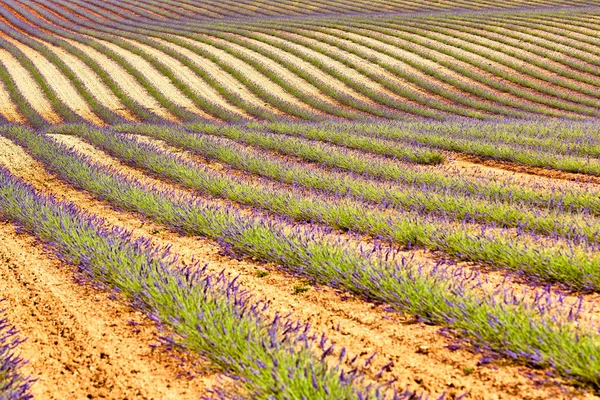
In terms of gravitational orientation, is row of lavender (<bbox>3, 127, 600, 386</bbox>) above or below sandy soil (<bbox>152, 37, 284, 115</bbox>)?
above

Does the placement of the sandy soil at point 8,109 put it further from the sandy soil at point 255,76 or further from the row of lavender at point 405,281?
the row of lavender at point 405,281

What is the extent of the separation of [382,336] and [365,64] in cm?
1990

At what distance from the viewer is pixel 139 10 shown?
38.0 meters

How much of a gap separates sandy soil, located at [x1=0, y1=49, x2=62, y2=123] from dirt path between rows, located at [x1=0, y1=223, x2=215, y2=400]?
13554 millimetres

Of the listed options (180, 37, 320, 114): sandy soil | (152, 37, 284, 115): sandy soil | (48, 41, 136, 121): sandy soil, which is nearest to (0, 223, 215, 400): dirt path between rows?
(48, 41, 136, 121): sandy soil

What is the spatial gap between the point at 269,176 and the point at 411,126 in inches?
158

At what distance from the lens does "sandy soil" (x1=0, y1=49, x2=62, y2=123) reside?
16.7m

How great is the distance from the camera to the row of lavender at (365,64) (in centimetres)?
1655

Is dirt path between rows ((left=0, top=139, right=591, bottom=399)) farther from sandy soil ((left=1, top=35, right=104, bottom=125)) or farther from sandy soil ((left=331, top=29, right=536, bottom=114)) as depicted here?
sandy soil ((left=331, top=29, right=536, bottom=114))

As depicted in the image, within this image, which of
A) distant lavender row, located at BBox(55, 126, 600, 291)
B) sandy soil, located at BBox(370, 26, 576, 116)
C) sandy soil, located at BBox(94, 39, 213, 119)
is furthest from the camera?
sandy soil, located at BBox(370, 26, 576, 116)

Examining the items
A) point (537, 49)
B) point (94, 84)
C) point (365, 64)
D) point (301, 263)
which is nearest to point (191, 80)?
point (94, 84)

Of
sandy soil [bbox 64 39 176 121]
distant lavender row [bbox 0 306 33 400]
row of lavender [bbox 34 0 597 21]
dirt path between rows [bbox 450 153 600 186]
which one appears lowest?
sandy soil [bbox 64 39 176 121]

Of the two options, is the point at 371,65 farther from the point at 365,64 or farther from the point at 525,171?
the point at 525,171

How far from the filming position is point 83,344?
9.45 ft
